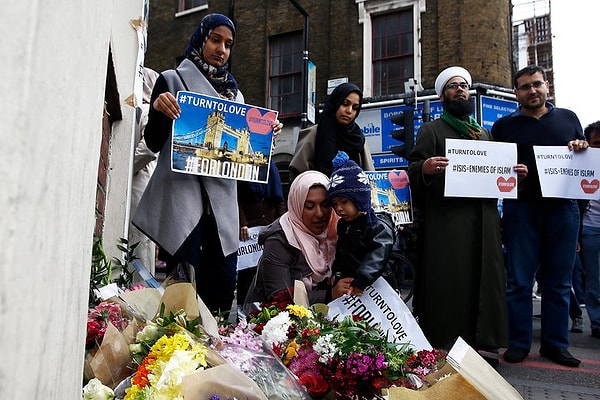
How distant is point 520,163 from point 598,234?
177 centimetres

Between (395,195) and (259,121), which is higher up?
(259,121)

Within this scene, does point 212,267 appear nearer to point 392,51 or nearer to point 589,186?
point 589,186

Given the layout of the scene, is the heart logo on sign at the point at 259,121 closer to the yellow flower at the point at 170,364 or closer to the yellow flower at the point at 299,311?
the yellow flower at the point at 299,311

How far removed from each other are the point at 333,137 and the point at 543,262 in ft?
5.51

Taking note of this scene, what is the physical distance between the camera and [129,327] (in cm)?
134

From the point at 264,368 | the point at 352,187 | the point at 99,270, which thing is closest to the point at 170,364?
the point at 264,368

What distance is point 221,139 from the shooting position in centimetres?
246

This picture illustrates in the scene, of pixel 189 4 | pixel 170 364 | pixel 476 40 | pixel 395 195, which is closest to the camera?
pixel 170 364

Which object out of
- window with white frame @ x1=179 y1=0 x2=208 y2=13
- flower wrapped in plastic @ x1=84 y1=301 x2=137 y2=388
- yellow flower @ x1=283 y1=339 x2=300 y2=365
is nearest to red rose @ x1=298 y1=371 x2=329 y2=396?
yellow flower @ x1=283 y1=339 x2=300 y2=365

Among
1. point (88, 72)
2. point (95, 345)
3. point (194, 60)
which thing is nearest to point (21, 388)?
point (88, 72)

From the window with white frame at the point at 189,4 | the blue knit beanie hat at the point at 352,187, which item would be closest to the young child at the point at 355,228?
the blue knit beanie hat at the point at 352,187

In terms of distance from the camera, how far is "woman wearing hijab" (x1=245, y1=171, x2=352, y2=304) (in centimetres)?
252

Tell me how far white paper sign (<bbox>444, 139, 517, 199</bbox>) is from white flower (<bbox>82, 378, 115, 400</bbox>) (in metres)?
2.53

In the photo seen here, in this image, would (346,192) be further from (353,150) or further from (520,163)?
(520,163)
